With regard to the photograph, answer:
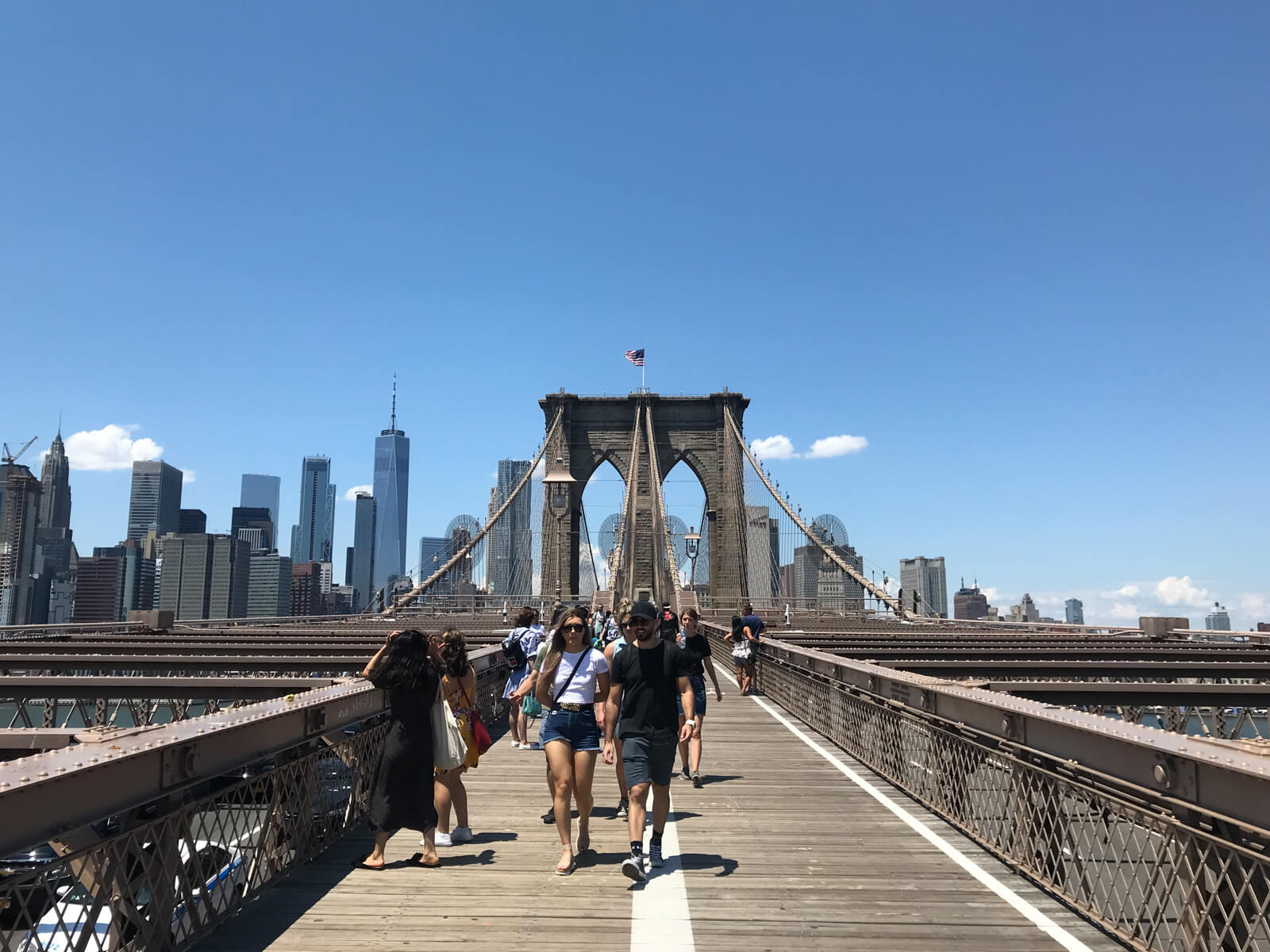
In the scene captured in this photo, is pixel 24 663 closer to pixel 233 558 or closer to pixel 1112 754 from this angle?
pixel 1112 754

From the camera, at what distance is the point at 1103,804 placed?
4.37m

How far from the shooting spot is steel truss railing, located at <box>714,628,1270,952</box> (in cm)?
354

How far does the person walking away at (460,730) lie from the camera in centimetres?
580

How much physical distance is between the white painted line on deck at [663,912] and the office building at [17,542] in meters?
180

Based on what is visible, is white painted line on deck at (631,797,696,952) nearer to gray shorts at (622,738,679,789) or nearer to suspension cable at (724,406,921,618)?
gray shorts at (622,738,679,789)

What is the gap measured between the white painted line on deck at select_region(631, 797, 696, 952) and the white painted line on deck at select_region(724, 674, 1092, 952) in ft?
5.65

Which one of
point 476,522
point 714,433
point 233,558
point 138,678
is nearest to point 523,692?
point 138,678

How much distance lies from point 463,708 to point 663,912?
7.04 feet

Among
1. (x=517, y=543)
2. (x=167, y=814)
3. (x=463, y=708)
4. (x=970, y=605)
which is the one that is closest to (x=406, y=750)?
(x=463, y=708)

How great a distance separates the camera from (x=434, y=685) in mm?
5543

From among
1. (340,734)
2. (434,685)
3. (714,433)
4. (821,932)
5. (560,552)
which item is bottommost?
(821,932)

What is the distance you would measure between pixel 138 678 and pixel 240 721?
4.47 metres

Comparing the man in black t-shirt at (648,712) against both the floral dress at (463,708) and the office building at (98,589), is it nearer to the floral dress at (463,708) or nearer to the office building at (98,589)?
the floral dress at (463,708)

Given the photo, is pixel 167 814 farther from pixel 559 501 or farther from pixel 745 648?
pixel 559 501
